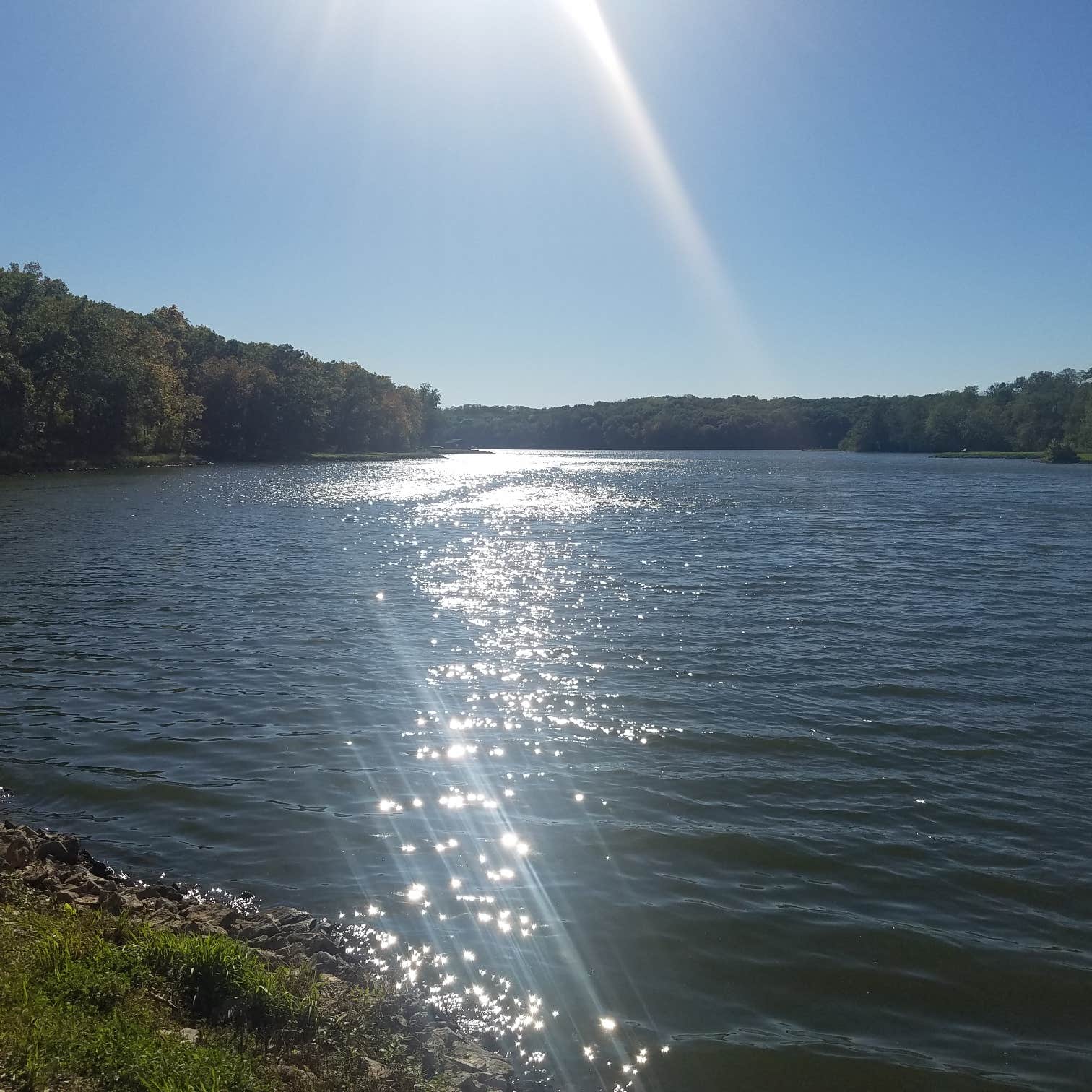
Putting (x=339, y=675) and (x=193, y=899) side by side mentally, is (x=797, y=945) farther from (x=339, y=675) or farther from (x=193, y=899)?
(x=339, y=675)

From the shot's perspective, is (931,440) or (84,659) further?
(931,440)

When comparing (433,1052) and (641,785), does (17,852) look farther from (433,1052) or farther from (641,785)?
(641,785)

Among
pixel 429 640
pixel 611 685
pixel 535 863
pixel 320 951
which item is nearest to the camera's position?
pixel 320 951

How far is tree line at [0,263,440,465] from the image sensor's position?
77.2m

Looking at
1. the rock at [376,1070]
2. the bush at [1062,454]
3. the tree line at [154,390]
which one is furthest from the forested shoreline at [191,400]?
the rock at [376,1070]

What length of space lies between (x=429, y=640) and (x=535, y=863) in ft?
34.6

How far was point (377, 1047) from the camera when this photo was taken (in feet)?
20.1

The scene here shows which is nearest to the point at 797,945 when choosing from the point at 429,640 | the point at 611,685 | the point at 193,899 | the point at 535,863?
the point at 535,863

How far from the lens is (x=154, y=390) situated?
302 feet

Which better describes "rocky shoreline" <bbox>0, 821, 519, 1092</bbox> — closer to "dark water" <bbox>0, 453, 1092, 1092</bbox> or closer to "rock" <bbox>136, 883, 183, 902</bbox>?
"rock" <bbox>136, 883, 183, 902</bbox>

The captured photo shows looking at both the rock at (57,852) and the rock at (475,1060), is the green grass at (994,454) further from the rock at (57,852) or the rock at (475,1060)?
the rock at (57,852)

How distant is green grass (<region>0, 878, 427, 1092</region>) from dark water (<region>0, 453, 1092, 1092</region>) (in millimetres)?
1434

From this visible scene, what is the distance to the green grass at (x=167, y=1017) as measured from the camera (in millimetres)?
4855

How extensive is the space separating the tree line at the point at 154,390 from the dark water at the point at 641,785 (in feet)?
188
